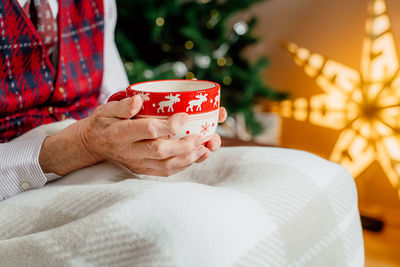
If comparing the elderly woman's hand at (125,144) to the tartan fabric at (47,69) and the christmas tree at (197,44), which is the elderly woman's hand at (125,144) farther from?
the christmas tree at (197,44)

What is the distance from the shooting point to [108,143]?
594 mm

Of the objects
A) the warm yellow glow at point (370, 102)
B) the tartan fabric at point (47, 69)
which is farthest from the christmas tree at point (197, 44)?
A: the tartan fabric at point (47, 69)

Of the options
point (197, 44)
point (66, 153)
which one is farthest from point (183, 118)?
point (197, 44)

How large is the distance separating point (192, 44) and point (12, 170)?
108 centimetres

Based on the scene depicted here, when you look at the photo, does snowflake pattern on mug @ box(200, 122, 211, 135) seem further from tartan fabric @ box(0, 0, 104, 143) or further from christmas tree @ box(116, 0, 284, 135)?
christmas tree @ box(116, 0, 284, 135)

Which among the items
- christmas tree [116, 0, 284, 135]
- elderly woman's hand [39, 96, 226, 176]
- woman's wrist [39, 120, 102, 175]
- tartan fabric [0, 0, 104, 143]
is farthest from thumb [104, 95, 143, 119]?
christmas tree [116, 0, 284, 135]

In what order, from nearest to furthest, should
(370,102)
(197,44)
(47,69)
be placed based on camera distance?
1. (47,69)
2. (370,102)
3. (197,44)

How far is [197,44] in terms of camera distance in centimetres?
154

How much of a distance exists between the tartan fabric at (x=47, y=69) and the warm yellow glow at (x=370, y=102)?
871 mm

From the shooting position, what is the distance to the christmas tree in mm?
1487

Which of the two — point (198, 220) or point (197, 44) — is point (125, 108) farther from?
point (197, 44)

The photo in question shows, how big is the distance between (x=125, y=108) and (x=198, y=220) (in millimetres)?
193

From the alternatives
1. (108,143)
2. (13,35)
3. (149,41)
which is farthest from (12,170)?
(149,41)

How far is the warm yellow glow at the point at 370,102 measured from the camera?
4.00ft
